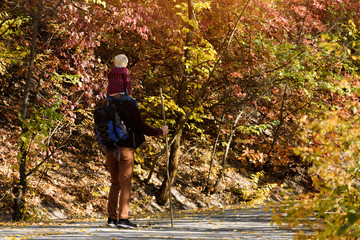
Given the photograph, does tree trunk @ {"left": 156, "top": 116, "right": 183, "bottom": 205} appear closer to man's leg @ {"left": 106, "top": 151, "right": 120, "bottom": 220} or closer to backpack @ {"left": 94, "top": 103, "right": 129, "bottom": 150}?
man's leg @ {"left": 106, "top": 151, "right": 120, "bottom": 220}

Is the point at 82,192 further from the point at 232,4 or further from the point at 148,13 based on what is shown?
the point at 232,4

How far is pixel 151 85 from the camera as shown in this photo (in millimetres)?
13250

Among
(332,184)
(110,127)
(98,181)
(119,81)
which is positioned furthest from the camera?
(98,181)

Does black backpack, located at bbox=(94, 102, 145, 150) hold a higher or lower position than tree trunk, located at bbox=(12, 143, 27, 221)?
higher

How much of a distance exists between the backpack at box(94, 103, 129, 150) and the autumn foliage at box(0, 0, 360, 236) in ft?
8.13

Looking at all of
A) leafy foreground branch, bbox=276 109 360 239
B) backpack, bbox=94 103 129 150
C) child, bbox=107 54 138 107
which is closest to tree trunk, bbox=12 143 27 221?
backpack, bbox=94 103 129 150

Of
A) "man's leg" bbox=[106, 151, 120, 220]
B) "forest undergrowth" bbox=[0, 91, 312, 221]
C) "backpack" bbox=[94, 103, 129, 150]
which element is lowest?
"forest undergrowth" bbox=[0, 91, 312, 221]

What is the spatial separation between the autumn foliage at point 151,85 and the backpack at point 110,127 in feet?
8.13

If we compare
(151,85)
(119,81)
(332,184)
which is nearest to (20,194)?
(119,81)

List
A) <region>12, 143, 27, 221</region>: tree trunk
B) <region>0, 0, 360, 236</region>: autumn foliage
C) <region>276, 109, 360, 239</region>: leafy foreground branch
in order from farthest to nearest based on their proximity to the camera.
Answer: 1. <region>0, 0, 360, 236</region>: autumn foliage
2. <region>12, 143, 27, 221</region>: tree trunk
3. <region>276, 109, 360, 239</region>: leafy foreground branch

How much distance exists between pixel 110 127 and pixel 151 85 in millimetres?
7697

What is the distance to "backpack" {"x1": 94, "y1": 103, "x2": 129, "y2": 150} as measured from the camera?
563 cm

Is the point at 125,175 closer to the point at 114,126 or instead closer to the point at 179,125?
the point at 114,126

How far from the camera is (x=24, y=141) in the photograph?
7773mm
